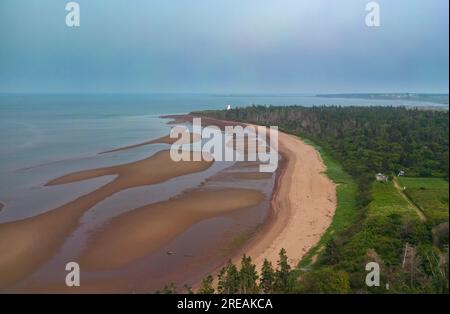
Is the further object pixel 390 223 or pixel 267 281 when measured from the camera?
pixel 390 223

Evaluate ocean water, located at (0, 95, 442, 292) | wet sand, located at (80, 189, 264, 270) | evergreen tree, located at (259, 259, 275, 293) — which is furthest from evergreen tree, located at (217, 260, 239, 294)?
wet sand, located at (80, 189, 264, 270)

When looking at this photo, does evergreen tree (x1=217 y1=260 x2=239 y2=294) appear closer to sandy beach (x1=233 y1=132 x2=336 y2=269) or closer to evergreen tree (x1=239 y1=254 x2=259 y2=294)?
evergreen tree (x1=239 y1=254 x2=259 y2=294)

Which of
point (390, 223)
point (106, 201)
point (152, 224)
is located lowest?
point (152, 224)

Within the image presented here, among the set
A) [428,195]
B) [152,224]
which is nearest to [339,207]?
[428,195]

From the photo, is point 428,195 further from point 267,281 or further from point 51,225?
point 51,225

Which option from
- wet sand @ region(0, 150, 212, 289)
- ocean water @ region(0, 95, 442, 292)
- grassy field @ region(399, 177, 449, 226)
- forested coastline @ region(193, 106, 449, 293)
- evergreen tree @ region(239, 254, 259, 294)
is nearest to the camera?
forested coastline @ region(193, 106, 449, 293)
